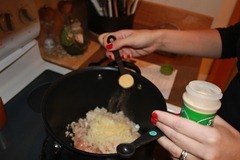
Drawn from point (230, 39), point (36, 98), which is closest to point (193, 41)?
point (230, 39)

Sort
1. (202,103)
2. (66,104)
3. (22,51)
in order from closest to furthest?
(202,103) → (66,104) → (22,51)

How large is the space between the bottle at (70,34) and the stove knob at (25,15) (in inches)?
7.0

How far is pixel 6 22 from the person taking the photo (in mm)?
756

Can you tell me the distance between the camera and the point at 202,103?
40 centimetres

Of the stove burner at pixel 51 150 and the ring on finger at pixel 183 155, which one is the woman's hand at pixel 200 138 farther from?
the stove burner at pixel 51 150

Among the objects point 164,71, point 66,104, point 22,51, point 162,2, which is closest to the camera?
point 66,104

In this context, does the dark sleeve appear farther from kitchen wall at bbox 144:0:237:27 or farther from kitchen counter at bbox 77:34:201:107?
kitchen wall at bbox 144:0:237:27

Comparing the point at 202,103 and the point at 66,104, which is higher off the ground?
the point at 202,103

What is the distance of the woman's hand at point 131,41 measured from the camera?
2.53 feet

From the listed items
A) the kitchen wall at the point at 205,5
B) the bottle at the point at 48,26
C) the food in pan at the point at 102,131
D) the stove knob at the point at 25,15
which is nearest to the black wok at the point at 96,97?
the food in pan at the point at 102,131

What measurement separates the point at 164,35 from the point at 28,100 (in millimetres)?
495

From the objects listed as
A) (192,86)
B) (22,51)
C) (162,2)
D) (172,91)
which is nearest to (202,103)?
(192,86)

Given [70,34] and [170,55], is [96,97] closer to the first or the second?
[70,34]

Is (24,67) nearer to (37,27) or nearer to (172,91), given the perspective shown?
(37,27)
